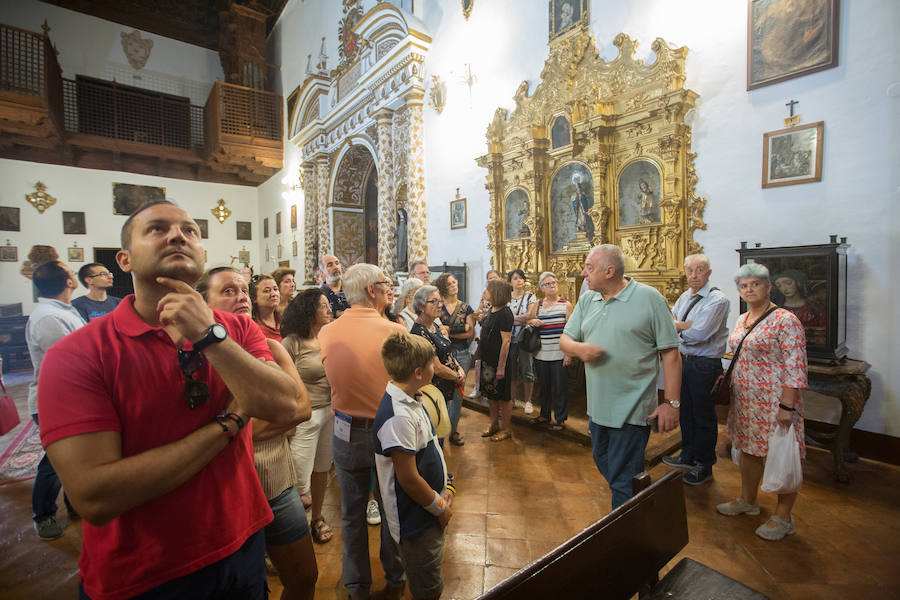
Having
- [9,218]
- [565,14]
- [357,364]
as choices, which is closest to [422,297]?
[357,364]

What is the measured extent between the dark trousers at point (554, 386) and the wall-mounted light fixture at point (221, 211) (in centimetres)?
1527

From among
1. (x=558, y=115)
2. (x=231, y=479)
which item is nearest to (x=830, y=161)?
(x=558, y=115)

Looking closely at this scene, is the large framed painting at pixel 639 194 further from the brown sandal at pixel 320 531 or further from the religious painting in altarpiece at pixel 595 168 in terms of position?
the brown sandal at pixel 320 531

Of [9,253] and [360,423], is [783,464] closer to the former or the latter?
[360,423]

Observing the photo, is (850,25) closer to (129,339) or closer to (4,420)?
(129,339)

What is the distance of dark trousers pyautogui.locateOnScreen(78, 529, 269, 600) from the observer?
3.43ft

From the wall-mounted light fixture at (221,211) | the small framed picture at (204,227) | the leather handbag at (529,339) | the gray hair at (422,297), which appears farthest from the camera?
the wall-mounted light fixture at (221,211)

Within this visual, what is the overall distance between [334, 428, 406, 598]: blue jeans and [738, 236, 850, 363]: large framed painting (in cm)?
388

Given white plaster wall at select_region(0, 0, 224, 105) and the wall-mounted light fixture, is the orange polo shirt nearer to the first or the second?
the wall-mounted light fixture

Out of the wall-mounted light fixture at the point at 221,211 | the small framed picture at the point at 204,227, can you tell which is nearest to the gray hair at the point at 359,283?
the small framed picture at the point at 204,227

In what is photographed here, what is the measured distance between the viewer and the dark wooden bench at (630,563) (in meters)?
1.15

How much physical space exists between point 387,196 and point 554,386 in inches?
254

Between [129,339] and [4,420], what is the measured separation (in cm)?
269

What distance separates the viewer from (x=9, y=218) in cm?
1205
